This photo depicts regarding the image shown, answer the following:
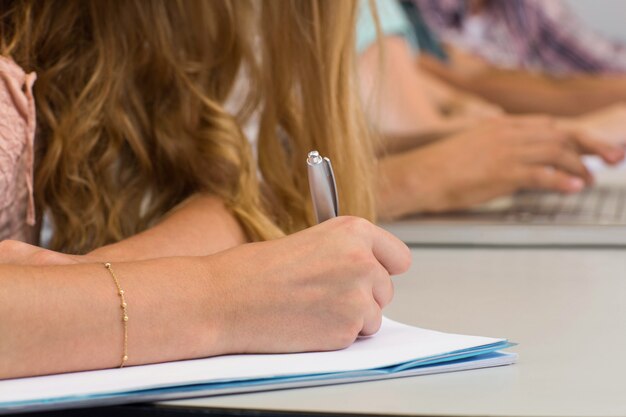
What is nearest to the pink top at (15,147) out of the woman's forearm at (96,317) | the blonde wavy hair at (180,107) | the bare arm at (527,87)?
the blonde wavy hair at (180,107)

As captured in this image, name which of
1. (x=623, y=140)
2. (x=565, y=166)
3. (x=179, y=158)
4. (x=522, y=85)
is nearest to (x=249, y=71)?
(x=179, y=158)

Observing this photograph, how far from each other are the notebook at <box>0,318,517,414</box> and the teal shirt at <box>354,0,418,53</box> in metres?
1.00

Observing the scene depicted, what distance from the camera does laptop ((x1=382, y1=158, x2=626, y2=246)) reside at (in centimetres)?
123

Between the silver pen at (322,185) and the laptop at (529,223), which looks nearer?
the silver pen at (322,185)

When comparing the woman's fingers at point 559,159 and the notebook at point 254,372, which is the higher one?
the woman's fingers at point 559,159

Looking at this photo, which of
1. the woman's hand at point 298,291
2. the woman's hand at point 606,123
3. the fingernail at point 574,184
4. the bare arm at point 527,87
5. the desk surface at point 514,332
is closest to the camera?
the desk surface at point 514,332

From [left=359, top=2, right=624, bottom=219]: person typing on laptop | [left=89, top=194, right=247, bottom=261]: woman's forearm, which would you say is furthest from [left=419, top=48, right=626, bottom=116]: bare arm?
[left=89, top=194, right=247, bottom=261]: woman's forearm

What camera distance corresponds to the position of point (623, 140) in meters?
1.81

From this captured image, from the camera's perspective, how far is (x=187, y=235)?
0.95 meters

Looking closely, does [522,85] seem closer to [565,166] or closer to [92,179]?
[565,166]

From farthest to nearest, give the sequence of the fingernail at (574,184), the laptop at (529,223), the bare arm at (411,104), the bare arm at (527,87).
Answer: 1. the bare arm at (527,87)
2. the bare arm at (411,104)
3. the fingernail at (574,184)
4. the laptop at (529,223)

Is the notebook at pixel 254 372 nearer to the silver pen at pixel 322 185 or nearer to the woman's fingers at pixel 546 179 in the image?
the silver pen at pixel 322 185

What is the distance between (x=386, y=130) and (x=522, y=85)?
0.45 m

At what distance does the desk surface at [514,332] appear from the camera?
0.58m
